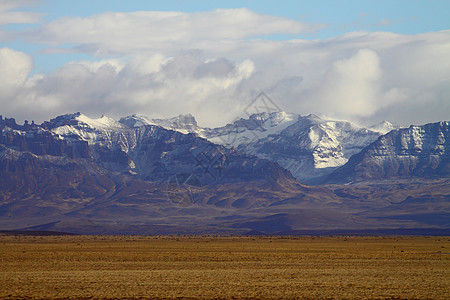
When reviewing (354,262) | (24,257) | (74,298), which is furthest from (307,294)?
(24,257)

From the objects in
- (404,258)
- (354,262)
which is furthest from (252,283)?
(404,258)

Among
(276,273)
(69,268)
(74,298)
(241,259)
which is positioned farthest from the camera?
(241,259)

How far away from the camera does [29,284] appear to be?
65.8 m

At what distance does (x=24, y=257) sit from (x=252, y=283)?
5091 cm

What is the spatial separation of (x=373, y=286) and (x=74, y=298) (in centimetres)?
2714

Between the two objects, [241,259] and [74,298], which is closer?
[74,298]

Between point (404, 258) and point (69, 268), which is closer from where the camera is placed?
point (69, 268)

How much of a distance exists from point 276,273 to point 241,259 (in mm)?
25897

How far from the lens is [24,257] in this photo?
346 feet

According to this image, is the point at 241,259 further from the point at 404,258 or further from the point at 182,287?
the point at 182,287

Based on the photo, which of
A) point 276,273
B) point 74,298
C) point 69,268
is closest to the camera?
point 74,298

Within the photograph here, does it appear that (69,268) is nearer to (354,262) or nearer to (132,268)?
(132,268)

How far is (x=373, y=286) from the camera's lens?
64125 mm

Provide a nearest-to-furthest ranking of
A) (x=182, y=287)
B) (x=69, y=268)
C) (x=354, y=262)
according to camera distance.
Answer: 1. (x=182, y=287)
2. (x=69, y=268)
3. (x=354, y=262)
